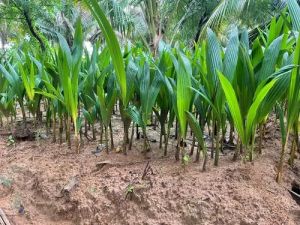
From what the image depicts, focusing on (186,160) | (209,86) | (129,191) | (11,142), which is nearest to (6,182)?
(11,142)

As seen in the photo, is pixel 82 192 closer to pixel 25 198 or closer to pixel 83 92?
pixel 25 198

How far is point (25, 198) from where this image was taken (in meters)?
1.36

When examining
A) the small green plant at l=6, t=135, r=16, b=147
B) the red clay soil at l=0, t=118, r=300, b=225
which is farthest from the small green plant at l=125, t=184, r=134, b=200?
the small green plant at l=6, t=135, r=16, b=147

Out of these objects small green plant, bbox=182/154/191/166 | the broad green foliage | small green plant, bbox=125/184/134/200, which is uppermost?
the broad green foliage

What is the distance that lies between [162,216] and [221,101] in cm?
43

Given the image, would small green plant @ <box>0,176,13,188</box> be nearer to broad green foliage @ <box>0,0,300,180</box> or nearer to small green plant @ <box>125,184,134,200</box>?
broad green foliage @ <box>0,0,300,180</box>

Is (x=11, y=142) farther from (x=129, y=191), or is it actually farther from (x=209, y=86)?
(x=209, y=86)

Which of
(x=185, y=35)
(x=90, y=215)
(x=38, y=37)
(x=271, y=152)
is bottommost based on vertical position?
(x=90, y=215)

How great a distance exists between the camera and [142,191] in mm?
1146

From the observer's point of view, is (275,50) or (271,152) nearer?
(275,50)

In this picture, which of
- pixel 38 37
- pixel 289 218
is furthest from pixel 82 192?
pixel 38 37

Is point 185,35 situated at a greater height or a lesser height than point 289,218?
greater

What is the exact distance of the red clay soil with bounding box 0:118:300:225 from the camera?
39.7 inches

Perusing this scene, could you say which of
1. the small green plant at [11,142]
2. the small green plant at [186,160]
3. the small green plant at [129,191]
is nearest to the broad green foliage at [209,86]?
the small green plant at [186,160]
